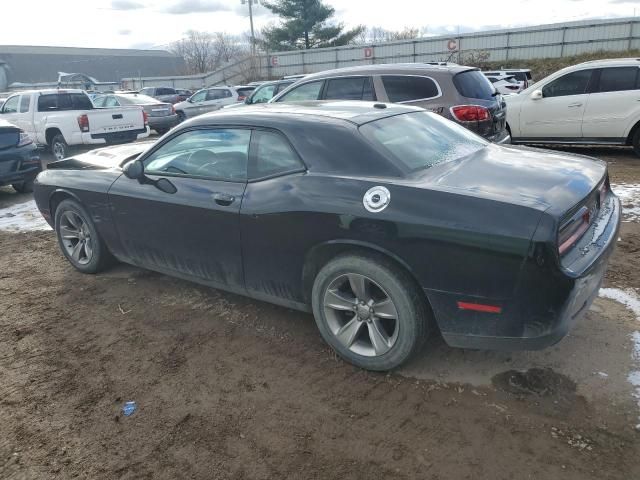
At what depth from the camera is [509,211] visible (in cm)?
256

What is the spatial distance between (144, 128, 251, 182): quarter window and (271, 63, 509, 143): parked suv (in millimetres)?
4139

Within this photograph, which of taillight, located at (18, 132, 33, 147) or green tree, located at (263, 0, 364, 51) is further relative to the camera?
green tree, located at (263, 0, 364, 51)

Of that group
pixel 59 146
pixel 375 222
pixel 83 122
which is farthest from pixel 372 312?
pixel 59 146

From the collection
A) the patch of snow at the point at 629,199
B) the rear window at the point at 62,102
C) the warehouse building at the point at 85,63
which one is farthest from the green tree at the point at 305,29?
the patch of snow at the point at 629,199

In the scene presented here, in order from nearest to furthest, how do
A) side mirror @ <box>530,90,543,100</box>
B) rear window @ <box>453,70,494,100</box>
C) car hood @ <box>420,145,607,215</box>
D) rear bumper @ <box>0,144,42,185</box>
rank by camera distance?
car hood @ <box>420,145,607,215</box> → rear window @ <box>453,70,494,100</box> → rear bumper @ <box>0,144,42,185</box> → side mirror @ <box>530,90,543,100</box>

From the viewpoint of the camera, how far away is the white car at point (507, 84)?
691 inches

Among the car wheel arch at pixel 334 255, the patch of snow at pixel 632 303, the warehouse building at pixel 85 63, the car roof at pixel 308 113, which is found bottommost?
the patch of snow at pixel 632 303

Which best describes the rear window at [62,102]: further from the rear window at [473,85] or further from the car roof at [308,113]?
the car roof at [308,113]

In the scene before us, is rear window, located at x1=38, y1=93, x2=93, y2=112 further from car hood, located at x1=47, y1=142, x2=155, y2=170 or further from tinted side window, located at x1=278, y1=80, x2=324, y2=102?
car hood, located at x1=47, y1=142, x2=155, y2=170

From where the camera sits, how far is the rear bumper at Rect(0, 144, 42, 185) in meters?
8.38

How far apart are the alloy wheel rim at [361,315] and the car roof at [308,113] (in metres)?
1.12

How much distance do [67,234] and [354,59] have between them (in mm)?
31881

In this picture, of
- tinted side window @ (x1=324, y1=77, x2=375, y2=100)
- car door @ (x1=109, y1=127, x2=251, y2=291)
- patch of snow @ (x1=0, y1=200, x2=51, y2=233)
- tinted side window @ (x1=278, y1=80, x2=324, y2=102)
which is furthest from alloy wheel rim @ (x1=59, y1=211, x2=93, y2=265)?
Answer: tinted side window @ (x1=324, y1=77, x2=375, y2=100)

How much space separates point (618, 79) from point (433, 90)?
12.3ft
